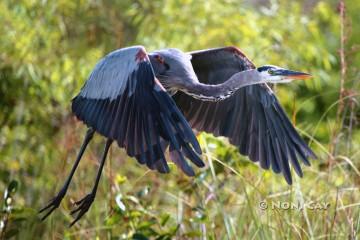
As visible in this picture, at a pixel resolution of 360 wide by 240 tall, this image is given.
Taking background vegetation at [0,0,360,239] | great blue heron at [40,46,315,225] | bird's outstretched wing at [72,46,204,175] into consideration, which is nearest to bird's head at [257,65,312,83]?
great blue heron at [40,46,315,225]

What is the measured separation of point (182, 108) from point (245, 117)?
0.38 meters

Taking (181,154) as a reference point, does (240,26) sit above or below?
above

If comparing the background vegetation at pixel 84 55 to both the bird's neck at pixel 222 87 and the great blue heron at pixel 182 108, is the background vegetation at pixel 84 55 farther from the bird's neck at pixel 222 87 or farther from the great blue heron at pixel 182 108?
the bird's neck at pixel 222 87

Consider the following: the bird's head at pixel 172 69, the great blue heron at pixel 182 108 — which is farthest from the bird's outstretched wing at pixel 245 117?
the bird's head at pixel 172 69

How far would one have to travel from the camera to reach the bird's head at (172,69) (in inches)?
180

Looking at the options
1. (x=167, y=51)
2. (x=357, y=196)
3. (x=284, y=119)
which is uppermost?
(x=167, y=51)

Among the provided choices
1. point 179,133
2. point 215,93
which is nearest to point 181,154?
point 179,133

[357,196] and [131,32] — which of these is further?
[131,32]

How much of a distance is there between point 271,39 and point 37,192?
2.34 metres

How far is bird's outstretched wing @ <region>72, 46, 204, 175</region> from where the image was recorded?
150 inches

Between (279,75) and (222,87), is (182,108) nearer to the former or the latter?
(222,87)

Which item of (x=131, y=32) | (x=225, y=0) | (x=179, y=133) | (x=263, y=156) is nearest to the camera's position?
(x=179, y=133)

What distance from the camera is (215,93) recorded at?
4477 millimetres

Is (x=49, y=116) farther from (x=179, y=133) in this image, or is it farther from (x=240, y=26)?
(x=179, y=133)
